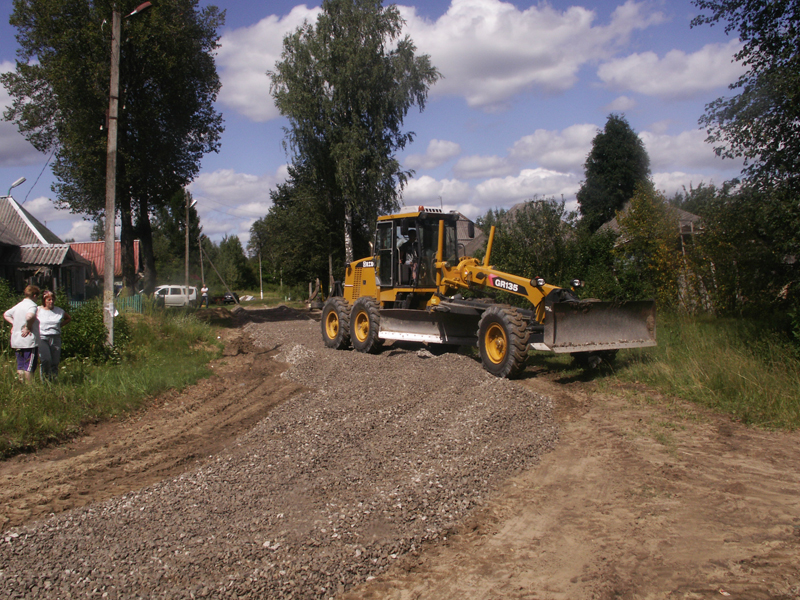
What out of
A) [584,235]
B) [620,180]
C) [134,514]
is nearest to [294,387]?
[134,514]

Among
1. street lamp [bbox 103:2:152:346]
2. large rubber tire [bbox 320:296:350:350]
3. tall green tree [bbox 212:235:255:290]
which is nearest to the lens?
street lamp [bbox 103:2:152:346]

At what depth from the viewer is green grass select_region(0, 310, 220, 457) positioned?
6742 millimetres

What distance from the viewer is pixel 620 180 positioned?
4359 cm

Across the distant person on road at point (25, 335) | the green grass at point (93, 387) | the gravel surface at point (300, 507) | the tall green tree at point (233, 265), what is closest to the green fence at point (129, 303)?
the green grass at point (93, 387)

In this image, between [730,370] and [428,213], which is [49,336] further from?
[730,370]

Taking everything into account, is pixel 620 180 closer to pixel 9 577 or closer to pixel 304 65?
pixel 304 65

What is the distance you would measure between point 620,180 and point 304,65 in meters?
27.6

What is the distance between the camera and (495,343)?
30.5 ft

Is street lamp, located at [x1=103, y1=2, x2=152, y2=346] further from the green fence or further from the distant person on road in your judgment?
the green fence

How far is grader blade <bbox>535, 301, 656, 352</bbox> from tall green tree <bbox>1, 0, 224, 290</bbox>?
15551 millimetres

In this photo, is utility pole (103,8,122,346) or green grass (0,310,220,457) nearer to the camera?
green grass (0,310,220,457)

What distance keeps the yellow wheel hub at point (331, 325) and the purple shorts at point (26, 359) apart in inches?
256

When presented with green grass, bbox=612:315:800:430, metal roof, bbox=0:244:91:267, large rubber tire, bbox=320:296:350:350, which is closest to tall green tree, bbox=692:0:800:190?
green grass, bbox=612:315:800:430

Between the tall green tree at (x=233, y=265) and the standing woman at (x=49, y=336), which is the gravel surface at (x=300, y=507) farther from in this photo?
the tall green tree at (x=233, y=265)
